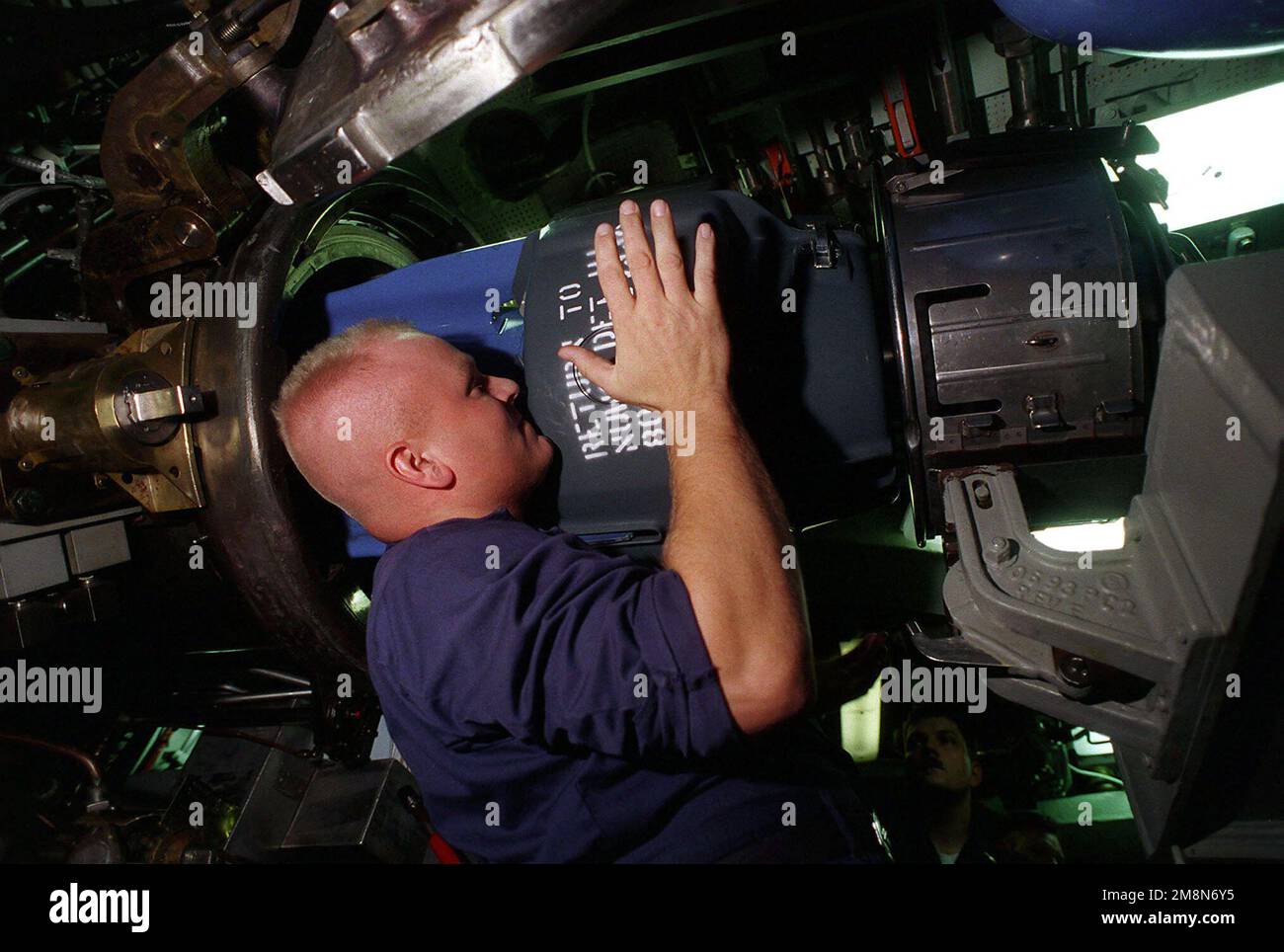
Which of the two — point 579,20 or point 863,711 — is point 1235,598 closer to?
point 579,20

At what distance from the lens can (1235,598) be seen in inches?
39.2

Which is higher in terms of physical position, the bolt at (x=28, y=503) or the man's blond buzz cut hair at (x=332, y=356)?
the man's blond buzz cut hair at (x=332, y=356)

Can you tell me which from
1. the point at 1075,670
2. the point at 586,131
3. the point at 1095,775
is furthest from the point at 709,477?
the point at 1095,775

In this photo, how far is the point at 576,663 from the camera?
1.15 metres

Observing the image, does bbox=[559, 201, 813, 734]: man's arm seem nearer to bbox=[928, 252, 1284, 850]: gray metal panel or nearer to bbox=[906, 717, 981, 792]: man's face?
bbox=[928, 252, 1284, 850]: gray metal panel

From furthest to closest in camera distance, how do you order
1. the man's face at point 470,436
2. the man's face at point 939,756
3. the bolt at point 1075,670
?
the man's face at point 939,756
the man's face at point 470,436
the bolt at point 1075,670

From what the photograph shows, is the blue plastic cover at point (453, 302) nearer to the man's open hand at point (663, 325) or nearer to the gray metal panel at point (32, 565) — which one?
the man's open hand at point (663, 325)

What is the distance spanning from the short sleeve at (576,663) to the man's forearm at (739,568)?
0.12 ft

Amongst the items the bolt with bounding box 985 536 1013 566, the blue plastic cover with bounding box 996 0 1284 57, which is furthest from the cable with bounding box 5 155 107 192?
the bolt with bounding box 985 536 1013 566

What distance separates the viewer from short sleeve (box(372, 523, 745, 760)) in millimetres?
1117

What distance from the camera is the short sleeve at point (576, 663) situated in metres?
1.12

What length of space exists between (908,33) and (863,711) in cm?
245

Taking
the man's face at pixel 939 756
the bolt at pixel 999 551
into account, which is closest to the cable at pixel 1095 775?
the man's face at pixel 939 756

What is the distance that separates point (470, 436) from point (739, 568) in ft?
2.26
